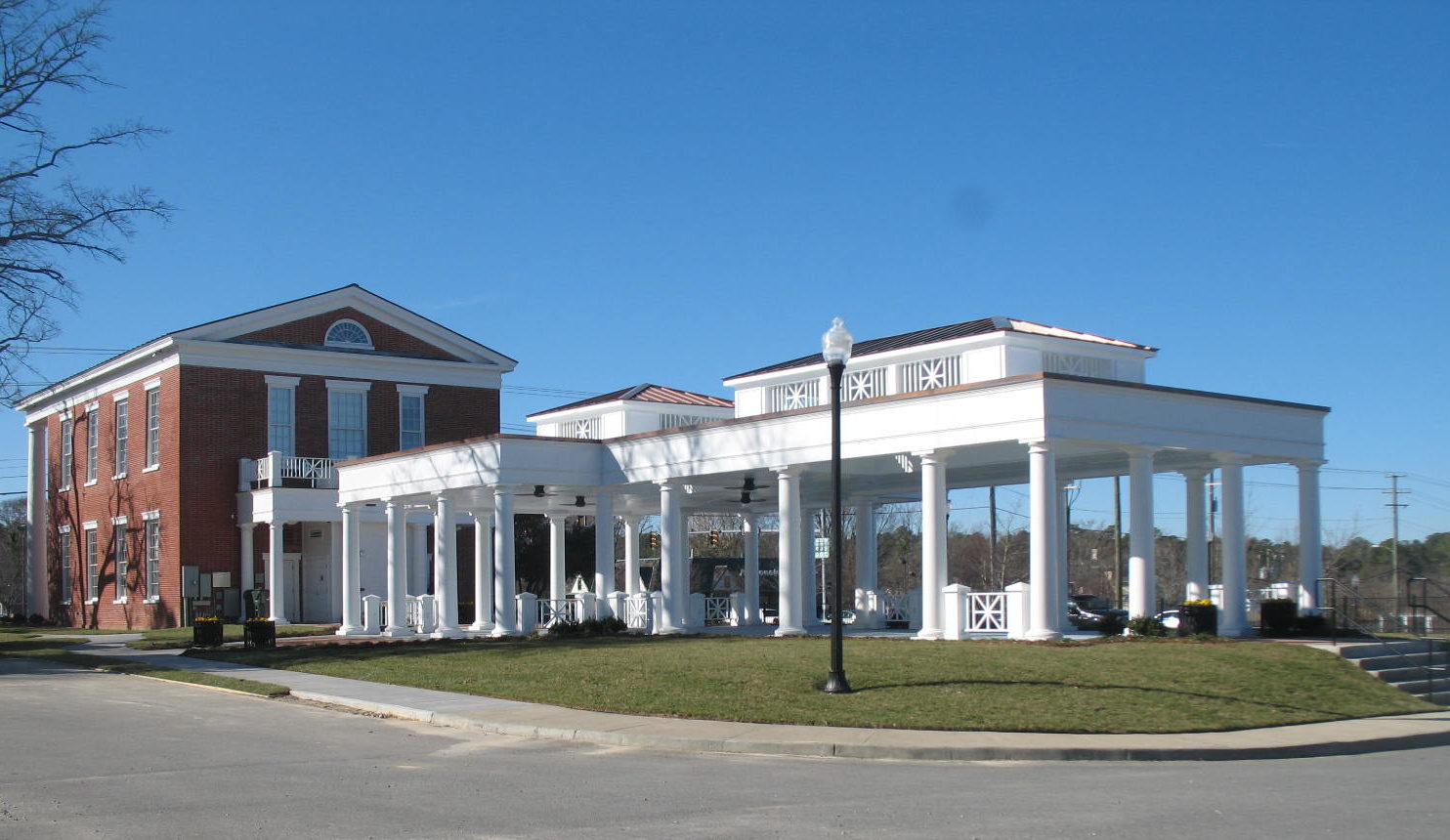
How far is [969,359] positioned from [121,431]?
111 ft

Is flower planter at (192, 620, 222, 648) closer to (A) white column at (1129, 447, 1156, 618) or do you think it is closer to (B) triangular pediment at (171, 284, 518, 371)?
(B) triangular pediment at (171, 284, 518, 371)

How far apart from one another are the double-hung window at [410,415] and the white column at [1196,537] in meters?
28.1

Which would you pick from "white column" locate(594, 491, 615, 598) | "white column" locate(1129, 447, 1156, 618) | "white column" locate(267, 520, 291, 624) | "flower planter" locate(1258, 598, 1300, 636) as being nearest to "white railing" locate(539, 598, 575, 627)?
"white column" locate(594, 491, 615, 598)

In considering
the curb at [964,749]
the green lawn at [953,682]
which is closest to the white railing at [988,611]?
the green lawn at [953,682]

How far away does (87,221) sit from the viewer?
1448 inches

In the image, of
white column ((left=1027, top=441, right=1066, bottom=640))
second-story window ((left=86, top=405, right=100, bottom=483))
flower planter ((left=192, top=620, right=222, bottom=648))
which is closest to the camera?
white column ((left=1027, top=441, right=1066, bottom=640))

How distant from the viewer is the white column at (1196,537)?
1081 inches

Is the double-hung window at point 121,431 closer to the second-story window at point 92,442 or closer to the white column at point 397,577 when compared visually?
the second-story window at point 92,442

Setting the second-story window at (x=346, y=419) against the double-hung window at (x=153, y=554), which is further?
the second-story window at (x=346, y=419)

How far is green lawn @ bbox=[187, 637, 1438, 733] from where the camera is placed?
55.4 feet

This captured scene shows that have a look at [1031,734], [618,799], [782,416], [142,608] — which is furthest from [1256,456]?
[142,608]

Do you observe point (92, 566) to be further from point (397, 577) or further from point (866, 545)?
point (866, 545)

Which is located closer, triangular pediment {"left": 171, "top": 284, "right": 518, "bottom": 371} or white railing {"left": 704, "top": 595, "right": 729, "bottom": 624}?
white railing {"left": 704, "top": 595, "right": 729, "bottom": 624}

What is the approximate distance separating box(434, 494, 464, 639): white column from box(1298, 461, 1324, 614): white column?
61.0 feet
